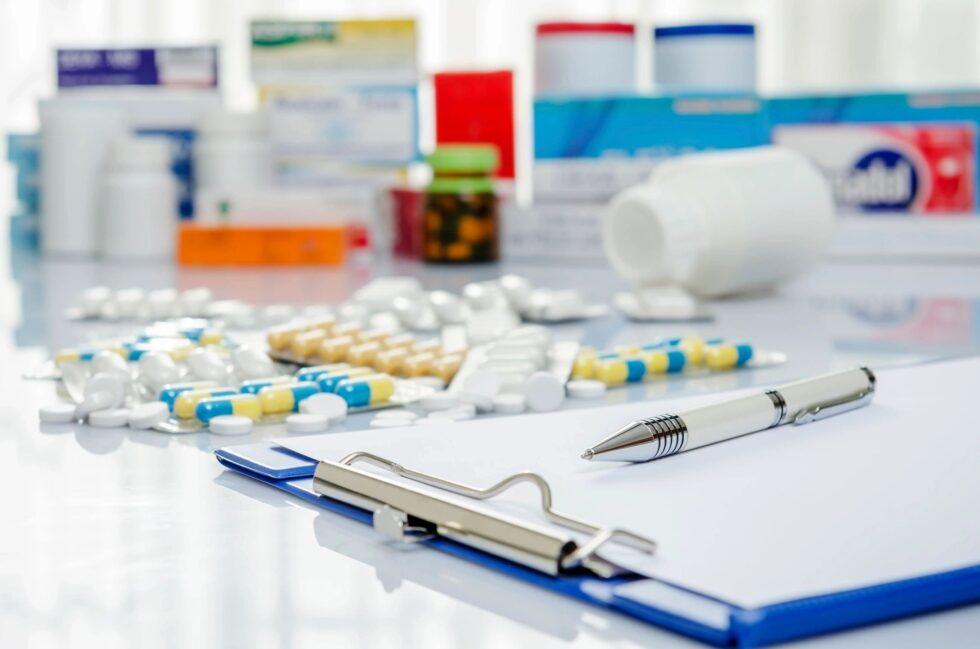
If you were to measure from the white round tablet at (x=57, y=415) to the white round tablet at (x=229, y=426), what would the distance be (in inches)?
3.3

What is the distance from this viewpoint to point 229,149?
1.55 m

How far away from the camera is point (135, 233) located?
1479mm

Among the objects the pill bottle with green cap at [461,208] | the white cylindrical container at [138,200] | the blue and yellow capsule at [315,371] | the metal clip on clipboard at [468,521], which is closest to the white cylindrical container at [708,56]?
the pill bottle with green cap at [461,208]

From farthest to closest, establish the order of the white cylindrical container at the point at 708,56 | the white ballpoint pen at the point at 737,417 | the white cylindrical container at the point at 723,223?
1. the white cylindrical container at the point at 708,56
2. the white cylindrical container at the point at 723,223
3. the white ballpoint pen at the point at 737,417

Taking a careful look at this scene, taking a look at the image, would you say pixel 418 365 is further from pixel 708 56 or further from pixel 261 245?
pixel 708 56

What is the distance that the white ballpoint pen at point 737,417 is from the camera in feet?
1.71

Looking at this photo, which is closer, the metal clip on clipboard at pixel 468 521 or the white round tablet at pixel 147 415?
the metal clip on clipboard at pixel 468 521

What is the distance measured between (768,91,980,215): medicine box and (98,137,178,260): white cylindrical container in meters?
0.66

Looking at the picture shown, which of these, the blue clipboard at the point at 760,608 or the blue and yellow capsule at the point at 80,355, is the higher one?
the blue and yellow capsule at the point at 80,355

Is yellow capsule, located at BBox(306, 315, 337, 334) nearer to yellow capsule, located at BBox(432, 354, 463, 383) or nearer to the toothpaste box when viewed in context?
yellow capsule, located at BBox(432, 354, 463, 383)

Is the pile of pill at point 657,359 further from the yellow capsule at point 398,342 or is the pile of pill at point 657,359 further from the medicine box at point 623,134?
the medicine box at point 623,134

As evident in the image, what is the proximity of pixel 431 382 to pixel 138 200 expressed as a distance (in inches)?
31.5

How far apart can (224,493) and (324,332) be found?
317mm

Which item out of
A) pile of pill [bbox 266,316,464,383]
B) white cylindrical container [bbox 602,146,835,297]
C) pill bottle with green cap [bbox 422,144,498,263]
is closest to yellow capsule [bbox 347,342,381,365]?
pile of pill [bbox 266,316,464,383]
